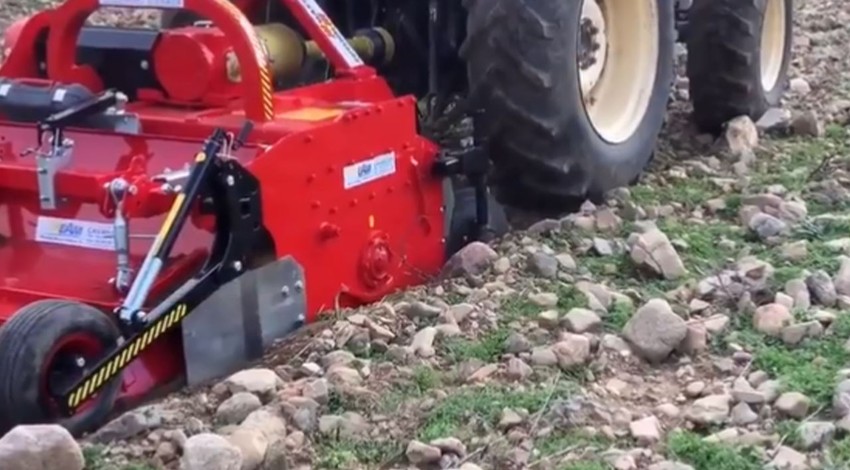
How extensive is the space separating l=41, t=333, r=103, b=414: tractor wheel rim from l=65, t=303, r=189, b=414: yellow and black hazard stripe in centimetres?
3

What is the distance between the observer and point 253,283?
13.5ft

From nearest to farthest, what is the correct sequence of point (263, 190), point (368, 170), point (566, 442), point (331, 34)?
point (566, 442), point (263, 190), point (368, 170), point (331, 34)

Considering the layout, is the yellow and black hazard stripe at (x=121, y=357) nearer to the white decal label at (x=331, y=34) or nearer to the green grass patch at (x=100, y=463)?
the green grass patch at (x=100, y=463)

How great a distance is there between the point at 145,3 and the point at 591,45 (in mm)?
1641

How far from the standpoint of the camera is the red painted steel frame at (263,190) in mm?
4082

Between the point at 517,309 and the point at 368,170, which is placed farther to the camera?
the point at 368,170

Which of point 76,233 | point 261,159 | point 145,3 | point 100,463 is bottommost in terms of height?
point 100,463

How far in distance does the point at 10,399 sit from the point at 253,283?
2.56ft

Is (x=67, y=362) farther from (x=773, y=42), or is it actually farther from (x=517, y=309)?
(x=773, y=42)

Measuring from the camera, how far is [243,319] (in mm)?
4125

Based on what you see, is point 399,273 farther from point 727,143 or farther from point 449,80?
point 727,143

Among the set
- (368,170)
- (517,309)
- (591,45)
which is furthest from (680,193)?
(368,170)

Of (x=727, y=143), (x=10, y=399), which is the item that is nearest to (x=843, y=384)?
(x=10, y=399)

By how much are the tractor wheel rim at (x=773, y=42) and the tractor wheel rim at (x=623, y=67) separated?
1.52m
